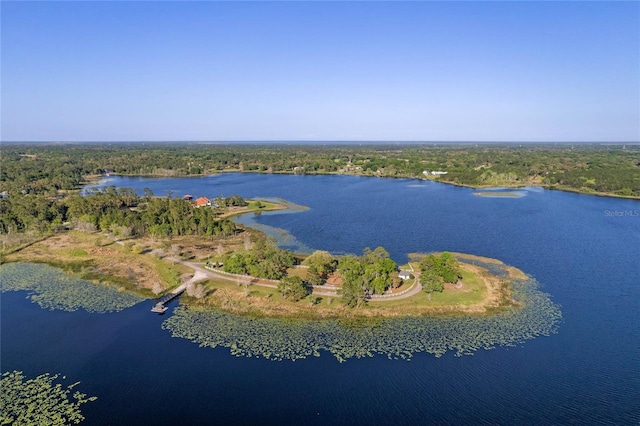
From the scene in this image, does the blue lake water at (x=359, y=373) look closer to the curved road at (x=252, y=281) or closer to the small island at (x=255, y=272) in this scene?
the small island at (x=255, y=272)

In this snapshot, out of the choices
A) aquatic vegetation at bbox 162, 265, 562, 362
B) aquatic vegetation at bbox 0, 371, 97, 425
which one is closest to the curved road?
aquatic vegetation at bbox 162, 265, 562, 362

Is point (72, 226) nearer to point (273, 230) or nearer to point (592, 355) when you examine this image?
point (273, 230)

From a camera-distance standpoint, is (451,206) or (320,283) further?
(451,206)

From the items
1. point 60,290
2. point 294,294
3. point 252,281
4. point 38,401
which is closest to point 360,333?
point 294,294

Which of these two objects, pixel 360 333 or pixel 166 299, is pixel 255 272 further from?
pixel 360 333

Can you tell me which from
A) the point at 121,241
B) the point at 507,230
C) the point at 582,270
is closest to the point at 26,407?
the point at 121,241

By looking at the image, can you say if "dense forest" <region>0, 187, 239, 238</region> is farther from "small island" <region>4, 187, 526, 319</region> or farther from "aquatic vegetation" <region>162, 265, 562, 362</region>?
"aquatic vegetation" <region>162, 265, 562, 362</region>
